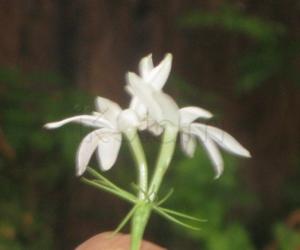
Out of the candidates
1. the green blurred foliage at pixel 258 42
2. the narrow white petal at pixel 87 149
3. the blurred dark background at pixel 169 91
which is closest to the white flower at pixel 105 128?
the narrow white petal at pixel 87 149

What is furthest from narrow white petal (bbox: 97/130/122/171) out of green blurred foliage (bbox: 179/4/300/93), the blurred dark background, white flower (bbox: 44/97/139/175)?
green blurred foliage (bbox: 179/4/300/93)

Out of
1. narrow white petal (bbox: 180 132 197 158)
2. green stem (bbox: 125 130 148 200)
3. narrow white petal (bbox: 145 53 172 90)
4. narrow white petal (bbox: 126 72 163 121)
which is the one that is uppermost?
narrow white petal (bbox: 145 53 172 90)

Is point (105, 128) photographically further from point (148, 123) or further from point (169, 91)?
point (169, 91)

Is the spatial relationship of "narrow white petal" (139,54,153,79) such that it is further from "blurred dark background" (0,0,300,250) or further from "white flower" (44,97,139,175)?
"blurred dark background" (0,0,300,250)

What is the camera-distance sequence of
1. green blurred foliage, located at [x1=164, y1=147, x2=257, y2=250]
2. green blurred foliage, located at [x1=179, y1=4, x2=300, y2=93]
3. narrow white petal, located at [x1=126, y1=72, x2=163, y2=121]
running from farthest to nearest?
1. green blurred foliage, located at [x1=179, y1=4, x2=300, y2=93]
2. green blurred foliage, located at [x1=164, y1=147, x2=257, y2=250]
3. narrow white petal, located at [x1=126, y1=72, x2=163, y2=121]

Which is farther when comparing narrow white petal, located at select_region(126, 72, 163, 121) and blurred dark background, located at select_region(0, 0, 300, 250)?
blurred dark background, located at select_region(0, 0, 300, 250)

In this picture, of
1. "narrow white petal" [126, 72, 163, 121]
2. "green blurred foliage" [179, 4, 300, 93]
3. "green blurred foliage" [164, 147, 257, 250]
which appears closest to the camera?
"narrow white petal" [126, 72, 163, 121]

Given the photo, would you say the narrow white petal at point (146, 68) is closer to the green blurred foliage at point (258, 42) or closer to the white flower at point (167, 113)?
the white flower at point (167, 113)

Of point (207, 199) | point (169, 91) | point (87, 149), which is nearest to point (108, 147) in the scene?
point (87, 149)

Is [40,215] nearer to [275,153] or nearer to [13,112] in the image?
[13,112]

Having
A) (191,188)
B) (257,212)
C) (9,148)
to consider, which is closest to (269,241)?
(257,212)
